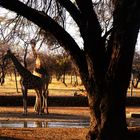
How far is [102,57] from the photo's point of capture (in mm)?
11531

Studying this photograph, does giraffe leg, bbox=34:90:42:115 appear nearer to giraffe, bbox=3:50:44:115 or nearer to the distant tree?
giraffe, bbox=3:50:44:115

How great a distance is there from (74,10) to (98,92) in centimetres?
200

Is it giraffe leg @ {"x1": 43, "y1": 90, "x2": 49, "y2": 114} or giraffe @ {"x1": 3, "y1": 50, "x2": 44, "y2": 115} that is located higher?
giraffe @ {"x1": 3, "y1": 50, "x2": 44, "y2": 115}

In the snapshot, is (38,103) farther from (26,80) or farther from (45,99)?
(26,80)

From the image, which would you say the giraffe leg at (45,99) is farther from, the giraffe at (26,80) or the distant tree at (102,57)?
the distant tree at (102,57)

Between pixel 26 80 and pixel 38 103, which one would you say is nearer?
pixel 26 80

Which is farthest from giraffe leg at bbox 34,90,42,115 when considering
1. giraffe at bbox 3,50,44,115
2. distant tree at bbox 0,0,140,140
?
distant tree at bbox 0,0,140,140

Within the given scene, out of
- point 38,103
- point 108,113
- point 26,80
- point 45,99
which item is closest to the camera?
point 108,113

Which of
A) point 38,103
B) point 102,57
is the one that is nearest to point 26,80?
point 38,103

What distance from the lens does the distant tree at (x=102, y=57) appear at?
426 inches

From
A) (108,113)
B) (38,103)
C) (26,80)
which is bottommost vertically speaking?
Answer: (38,103)

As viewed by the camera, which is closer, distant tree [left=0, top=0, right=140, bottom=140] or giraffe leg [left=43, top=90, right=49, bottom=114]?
distant tree [left=0, top=0, right=140, bottom=140]

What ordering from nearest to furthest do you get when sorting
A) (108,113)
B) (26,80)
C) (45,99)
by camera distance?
(108,113), (26,80), (45,99)

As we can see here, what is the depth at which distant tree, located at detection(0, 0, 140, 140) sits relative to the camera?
10.8 meters
